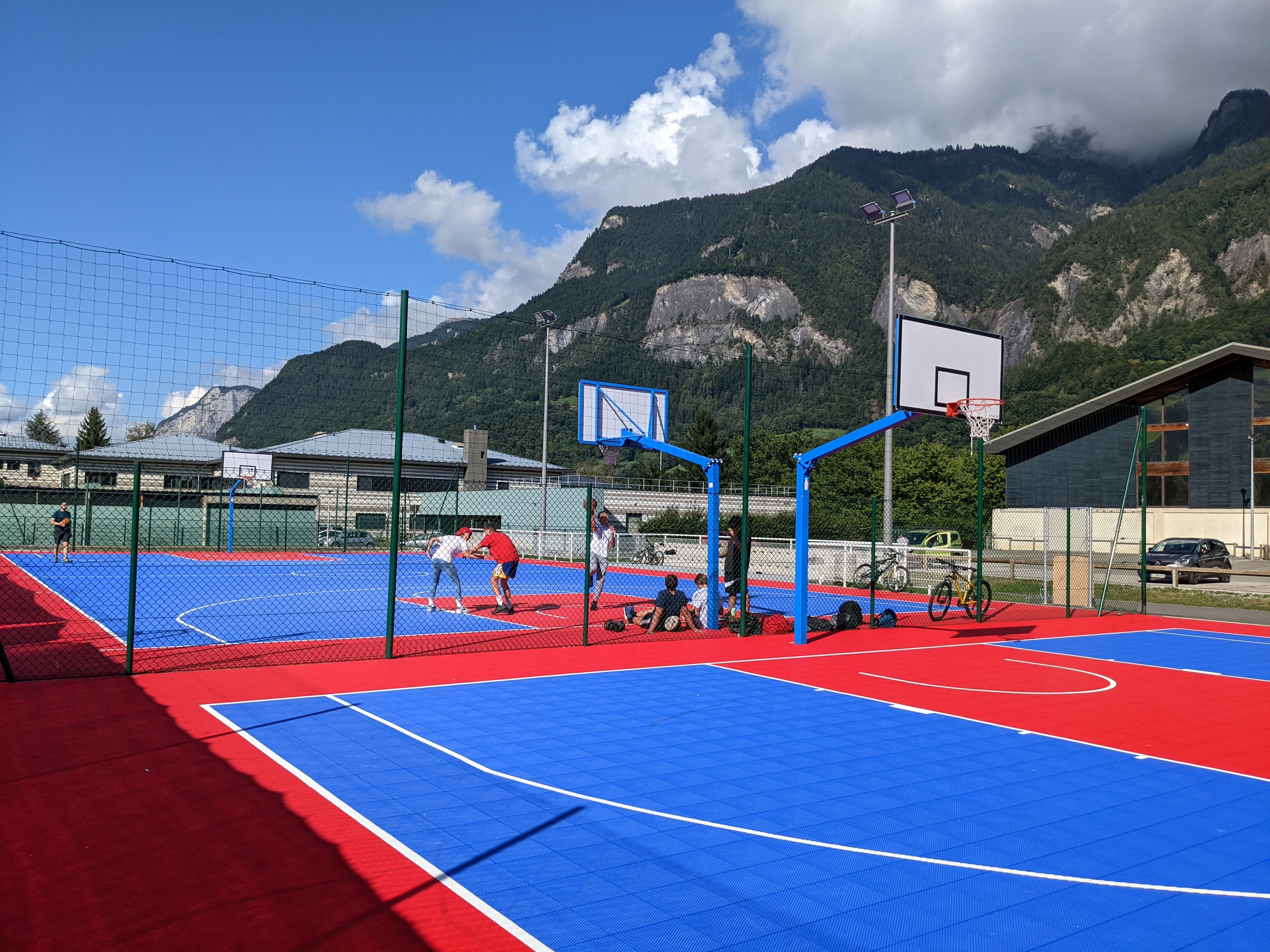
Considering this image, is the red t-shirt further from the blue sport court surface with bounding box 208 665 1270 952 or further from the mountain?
the mountain

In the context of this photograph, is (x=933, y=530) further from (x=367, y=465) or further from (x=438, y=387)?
(x=367, y=465)

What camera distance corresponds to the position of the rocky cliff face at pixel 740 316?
5891 inches

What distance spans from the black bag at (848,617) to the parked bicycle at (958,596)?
6.40 ft

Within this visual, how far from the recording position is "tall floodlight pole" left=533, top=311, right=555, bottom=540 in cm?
3403

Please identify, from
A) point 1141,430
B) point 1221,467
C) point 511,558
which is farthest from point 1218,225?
point 511,558

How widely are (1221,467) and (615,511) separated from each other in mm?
32270

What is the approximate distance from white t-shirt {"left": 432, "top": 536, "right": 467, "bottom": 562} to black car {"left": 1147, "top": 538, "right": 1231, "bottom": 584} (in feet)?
84.5

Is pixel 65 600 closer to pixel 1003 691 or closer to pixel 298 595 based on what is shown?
pixel 298 595

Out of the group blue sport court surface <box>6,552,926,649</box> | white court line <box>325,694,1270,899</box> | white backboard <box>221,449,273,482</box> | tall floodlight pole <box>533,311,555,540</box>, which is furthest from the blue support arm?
white backboard <box>221,449,273,482</box>

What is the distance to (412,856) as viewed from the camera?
195 inches

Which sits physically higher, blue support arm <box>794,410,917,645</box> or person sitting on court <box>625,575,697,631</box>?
blue support arm <box>794,410,917,645</box>

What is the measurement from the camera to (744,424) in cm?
1546

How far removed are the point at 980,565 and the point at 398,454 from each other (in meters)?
12.0

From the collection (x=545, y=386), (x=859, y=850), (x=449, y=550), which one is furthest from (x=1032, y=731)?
(x=545, y=386)
